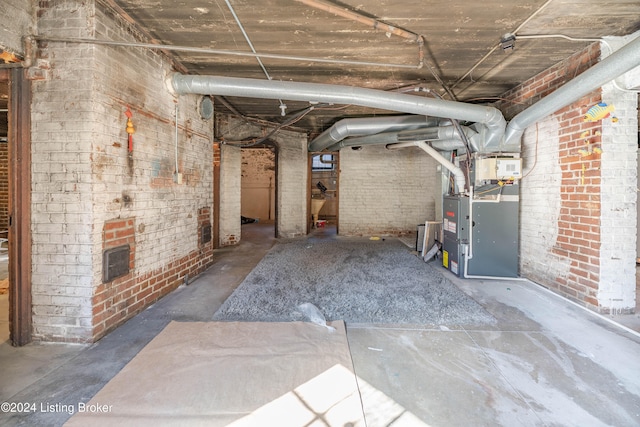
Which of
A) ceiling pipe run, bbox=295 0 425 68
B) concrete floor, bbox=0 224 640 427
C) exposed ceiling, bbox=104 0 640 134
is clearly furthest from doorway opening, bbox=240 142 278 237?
ceiling pipe run, bbox=295 0 425 68

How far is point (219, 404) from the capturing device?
1453mm

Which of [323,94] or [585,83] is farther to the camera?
[323,94]

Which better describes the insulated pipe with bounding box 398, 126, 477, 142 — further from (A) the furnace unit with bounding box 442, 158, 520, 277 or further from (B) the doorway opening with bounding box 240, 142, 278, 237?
(B) the doorway opening with bounding box 240, 142, 278, 237

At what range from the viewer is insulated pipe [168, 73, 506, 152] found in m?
2.81

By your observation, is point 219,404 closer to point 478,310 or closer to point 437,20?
point 478,310

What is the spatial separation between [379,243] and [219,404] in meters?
4.85

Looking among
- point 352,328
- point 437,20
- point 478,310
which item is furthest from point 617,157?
point 352,328

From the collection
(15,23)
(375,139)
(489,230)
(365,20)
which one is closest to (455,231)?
(489,230)

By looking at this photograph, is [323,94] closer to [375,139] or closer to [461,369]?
[375,139]

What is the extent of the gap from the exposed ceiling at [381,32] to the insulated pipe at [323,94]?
0.29 meters

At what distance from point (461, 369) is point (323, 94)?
257 cm

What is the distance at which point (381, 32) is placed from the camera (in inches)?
99.7

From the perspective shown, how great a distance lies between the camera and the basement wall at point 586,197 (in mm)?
2602

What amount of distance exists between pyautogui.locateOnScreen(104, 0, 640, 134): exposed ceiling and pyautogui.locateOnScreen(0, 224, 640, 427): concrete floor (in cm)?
239
